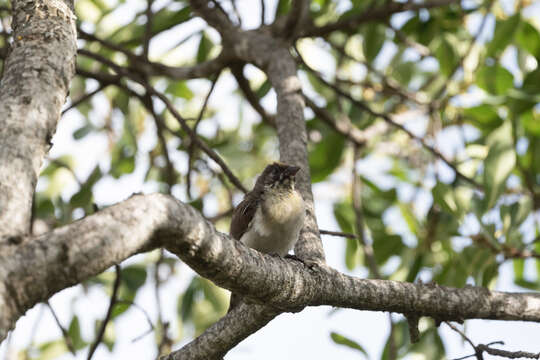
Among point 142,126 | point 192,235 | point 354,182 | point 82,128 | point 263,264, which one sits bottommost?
point 192,235

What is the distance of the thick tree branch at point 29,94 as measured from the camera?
54.3 inches

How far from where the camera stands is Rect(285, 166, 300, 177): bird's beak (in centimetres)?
316

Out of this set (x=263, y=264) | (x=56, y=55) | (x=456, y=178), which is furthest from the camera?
(x=456, y=178)

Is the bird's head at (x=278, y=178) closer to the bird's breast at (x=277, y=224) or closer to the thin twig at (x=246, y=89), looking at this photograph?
the bird's breast at (x=277, y=224)

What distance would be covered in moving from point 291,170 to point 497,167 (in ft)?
3.75

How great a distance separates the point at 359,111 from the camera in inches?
191

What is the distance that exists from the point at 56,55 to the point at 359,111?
330 cm

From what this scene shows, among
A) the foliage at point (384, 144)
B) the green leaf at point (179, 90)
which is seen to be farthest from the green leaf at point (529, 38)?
the green leaf at point (179, 90)

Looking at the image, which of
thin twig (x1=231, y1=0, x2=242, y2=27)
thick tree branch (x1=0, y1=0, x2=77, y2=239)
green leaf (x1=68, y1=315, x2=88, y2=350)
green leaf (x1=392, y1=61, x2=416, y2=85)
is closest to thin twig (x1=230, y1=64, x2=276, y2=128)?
thin twig (x1=231, y1=0, x2=242, y2=27)

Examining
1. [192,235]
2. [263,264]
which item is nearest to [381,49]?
[263,264]

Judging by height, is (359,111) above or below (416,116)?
below

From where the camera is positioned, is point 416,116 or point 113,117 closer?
point 416,116

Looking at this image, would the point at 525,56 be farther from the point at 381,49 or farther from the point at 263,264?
the point at 263,264

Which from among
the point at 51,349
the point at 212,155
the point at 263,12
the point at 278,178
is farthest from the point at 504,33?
the point at 51,349
